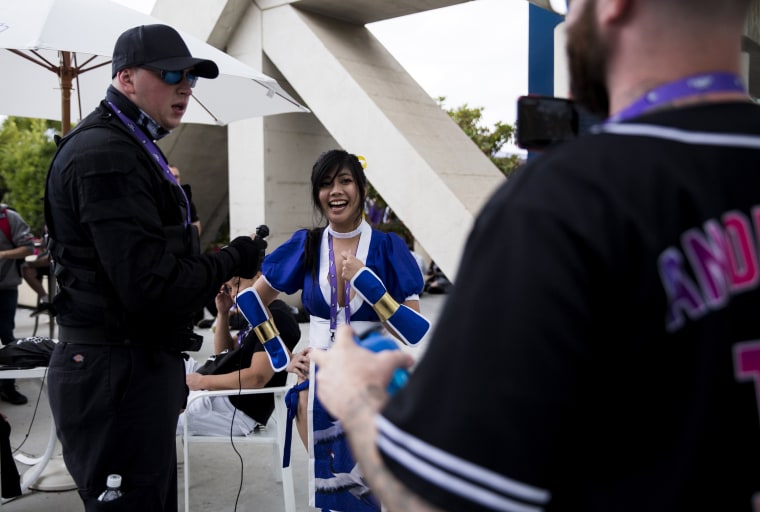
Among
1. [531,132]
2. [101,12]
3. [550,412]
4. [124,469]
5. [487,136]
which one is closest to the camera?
[550,412]

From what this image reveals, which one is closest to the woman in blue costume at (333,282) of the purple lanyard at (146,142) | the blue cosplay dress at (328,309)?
the blue cosplay dress at (328,309)

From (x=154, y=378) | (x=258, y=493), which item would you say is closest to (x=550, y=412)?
(x=154, y=378)

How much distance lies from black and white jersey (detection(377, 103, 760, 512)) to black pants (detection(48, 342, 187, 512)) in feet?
5.76

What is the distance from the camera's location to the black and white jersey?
2.43ft

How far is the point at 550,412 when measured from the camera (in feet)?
2.42

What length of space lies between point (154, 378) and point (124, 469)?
0.32 metres

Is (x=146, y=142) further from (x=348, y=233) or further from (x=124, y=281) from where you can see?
(x=348, y=233)

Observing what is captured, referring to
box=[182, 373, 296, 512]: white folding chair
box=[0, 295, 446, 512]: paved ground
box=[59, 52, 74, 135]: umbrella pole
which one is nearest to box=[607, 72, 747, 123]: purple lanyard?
box=[182, 373, 296, 512]: white folding chair

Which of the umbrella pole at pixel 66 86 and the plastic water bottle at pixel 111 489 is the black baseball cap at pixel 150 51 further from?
the umbrella pole at pixel 66 86

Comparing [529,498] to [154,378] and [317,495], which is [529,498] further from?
[317,495]

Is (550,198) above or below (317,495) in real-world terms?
above

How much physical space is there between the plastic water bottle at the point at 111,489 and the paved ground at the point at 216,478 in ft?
5.42

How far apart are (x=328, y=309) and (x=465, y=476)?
8.77 ft

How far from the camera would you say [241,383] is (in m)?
3.78
